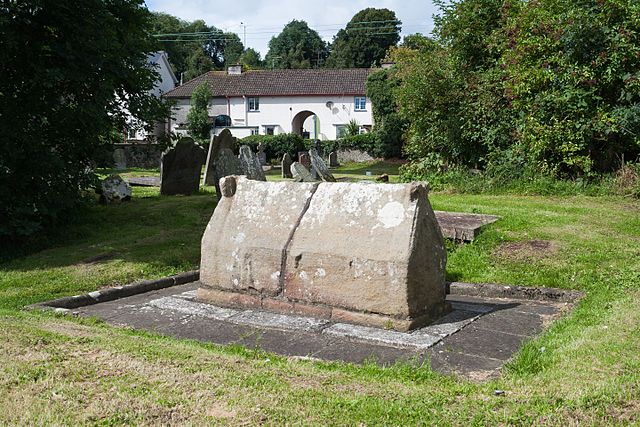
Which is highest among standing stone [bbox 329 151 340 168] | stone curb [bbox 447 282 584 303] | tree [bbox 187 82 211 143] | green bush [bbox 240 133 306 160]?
tree [bbox 187 82 211 143]

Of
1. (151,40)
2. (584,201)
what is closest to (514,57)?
(584,201)

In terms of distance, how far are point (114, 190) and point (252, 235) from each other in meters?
9.10

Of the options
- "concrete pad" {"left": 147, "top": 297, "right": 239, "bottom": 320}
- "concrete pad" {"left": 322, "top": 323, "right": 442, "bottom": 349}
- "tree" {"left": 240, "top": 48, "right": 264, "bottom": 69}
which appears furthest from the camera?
"tree" {"left": 240, "top": 48, "right": 264, "bottom": 69}

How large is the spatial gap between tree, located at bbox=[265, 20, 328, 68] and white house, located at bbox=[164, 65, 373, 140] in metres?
39.2

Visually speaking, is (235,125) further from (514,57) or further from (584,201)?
(584,201)

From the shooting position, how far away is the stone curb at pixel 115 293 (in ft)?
23.9

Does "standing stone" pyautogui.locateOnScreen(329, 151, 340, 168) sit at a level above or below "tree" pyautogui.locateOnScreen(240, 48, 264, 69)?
below

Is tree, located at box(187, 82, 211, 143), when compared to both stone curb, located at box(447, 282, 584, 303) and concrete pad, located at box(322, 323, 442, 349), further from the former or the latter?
concrete pad, located at box(322, 323, 442, 349)

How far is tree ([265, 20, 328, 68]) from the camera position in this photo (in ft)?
327

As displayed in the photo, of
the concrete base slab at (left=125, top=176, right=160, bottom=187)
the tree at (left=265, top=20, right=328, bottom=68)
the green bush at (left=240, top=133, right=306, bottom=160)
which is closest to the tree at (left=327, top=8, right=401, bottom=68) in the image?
the tree at (left=265, top=20, right=328, bottom=68)

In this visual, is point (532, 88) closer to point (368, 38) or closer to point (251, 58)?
point (368, 38)

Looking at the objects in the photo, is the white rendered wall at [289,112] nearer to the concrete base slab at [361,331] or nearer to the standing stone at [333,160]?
the standing stone at [333,160]

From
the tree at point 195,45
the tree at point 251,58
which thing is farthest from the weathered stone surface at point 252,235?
the tree at point 251,58

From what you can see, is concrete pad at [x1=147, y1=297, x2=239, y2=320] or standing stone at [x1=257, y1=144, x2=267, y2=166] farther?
standing stone at [x1=257, y1=144, x2=267, y2=166]
